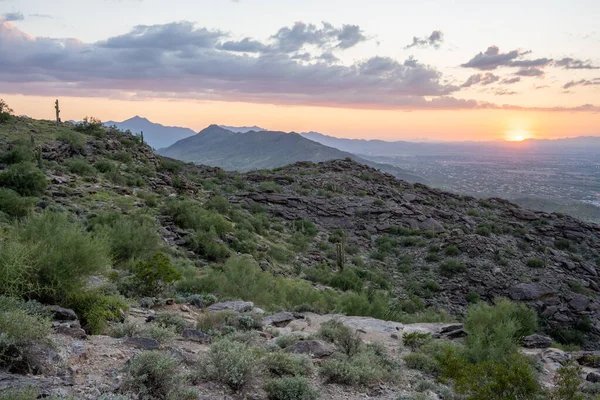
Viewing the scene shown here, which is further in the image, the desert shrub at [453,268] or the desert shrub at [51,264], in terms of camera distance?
the desert shrub at [453,268]

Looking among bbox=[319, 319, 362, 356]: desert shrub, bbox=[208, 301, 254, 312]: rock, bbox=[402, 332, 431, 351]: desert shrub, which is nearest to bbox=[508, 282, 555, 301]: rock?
bbox=[402, 332, 431, 351]: desert shrub

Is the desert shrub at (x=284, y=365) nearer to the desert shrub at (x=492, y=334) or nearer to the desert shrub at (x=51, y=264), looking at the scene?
the desert shrub at (x=51, y=264)

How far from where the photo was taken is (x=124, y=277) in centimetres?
1197

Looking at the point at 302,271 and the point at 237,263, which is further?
the point at 302,271

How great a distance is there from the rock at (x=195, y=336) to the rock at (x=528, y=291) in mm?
19181

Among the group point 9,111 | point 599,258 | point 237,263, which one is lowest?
point 599,258

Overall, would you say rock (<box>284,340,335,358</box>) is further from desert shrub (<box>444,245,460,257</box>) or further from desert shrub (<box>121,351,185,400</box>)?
desert shrub (<box>444,245,460,257</box>)

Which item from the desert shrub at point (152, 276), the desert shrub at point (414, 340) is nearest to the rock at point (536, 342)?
the desert shrub at point (414, 340)

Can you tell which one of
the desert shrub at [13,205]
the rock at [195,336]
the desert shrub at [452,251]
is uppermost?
the desert shrub at [13,205]

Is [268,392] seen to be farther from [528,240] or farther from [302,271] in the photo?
[528,240]

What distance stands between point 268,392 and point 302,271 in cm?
1537

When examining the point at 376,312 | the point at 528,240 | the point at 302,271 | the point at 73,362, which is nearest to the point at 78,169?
the point at 302,271

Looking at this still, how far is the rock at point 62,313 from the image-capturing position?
7267 mm

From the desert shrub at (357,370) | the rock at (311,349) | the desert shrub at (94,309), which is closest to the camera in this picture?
the desert shrub at (357,370)
